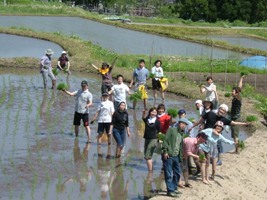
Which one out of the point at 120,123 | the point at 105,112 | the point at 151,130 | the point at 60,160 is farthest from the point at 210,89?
the point at 60,160

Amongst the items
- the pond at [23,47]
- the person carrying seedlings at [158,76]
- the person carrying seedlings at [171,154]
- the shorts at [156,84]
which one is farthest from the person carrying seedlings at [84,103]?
the pond at [23,47]

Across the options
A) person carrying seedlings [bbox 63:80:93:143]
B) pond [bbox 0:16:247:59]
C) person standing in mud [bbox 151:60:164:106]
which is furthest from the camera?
pond [bbox 0:16:247:59]

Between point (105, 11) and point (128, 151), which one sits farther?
point (105, 11)

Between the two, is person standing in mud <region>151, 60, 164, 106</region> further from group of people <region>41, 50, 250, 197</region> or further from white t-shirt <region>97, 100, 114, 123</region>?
white t-shirt <region>97, 100, 114, 123</region>

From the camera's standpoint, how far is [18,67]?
26.8m

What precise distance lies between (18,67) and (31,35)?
11.5 m

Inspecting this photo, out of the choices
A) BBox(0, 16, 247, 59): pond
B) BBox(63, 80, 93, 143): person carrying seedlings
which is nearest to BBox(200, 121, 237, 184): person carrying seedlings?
BBox(63, 80, 93, 143): person carrying seedlings

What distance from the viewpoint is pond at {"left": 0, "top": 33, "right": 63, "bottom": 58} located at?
30250 mm

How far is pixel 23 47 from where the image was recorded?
33.1m

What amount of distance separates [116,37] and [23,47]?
9.71 metres

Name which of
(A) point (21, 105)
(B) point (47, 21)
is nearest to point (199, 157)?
Answer: (A) point (21, 105)

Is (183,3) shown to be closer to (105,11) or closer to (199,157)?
(105,11)

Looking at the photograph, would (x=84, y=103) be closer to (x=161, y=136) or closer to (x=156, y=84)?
(x=161, y=136)

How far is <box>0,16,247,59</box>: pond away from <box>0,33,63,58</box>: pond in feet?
11.3
